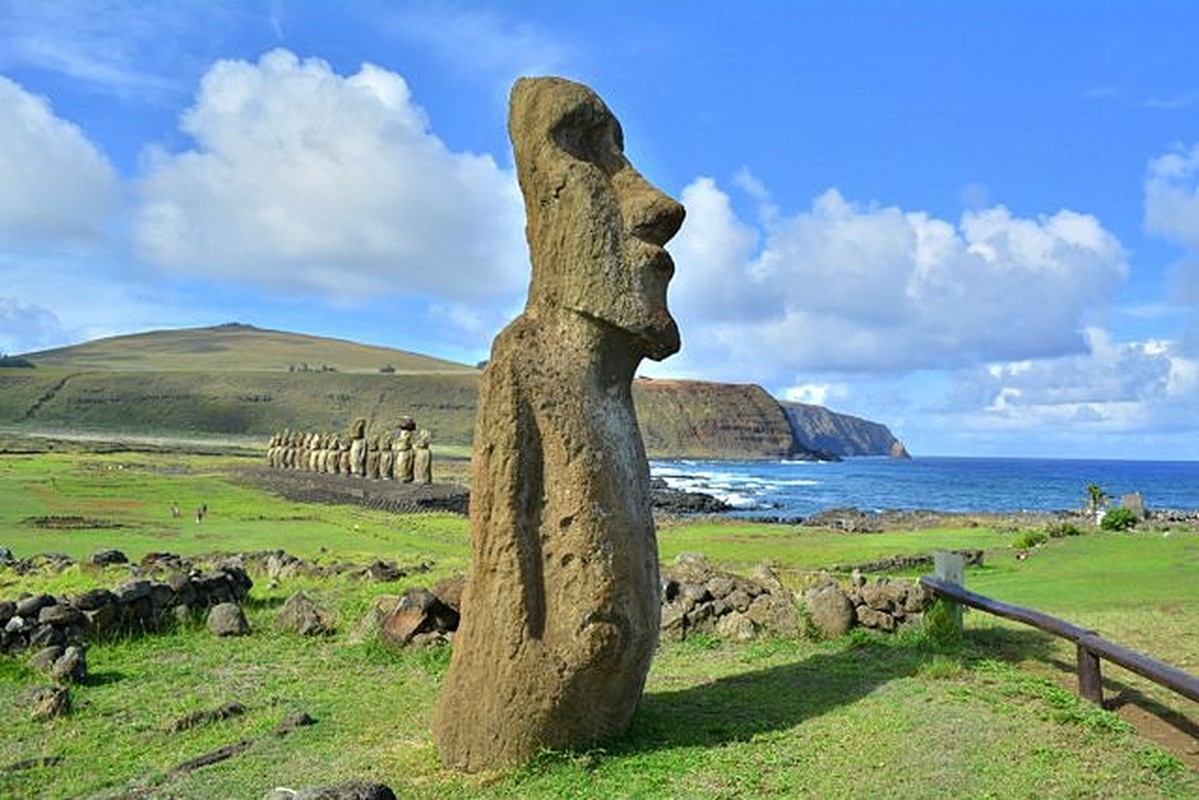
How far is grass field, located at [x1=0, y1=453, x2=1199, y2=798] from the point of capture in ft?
22.7

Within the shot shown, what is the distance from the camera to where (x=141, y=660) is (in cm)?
1135

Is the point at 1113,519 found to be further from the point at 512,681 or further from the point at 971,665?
the point at 512,681

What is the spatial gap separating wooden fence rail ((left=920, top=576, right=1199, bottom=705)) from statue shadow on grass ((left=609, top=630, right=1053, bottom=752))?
0.57 meters

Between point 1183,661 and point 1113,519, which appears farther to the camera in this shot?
point 1113,519

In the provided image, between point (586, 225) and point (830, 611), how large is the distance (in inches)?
257

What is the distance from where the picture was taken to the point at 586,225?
754cm

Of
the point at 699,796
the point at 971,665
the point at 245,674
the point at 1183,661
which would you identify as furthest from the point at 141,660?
the point at 1183,661

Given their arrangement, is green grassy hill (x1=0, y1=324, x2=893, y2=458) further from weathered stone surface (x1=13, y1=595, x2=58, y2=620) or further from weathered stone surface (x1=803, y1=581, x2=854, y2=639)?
weathered stone surface (x1=803, y1=581, x2=854, y2=639)

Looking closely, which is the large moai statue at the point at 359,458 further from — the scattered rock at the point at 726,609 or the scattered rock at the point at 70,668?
the scattered rock at the point at 70,668

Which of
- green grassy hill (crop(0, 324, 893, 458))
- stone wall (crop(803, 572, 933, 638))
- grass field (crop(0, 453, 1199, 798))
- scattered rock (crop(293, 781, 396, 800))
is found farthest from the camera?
green grassy hill (crop(0, 324, 893, 458))

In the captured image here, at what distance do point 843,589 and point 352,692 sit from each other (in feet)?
19.8

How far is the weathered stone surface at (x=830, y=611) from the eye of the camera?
12.0 meters

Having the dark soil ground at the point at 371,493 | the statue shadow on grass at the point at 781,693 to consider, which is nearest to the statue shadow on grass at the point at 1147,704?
the statue shadow on grass at the point at 781,693

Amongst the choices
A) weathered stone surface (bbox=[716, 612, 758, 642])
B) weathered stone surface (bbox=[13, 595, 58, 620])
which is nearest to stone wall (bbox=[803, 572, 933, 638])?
weathered stone surface (bbox=[716, 612, 758, 642])
